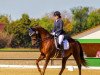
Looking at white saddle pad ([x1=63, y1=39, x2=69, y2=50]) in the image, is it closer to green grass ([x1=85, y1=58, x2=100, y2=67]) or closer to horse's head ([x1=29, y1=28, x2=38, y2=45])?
horse's head ([x1=29, y1=28, x2=38, y2=45])

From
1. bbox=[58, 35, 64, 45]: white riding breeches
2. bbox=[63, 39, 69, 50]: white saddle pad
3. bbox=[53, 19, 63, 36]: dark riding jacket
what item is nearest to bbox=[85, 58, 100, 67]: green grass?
bbox=[63, 39, 69, 50]: white saddle pad

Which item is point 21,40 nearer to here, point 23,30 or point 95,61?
point 23,30

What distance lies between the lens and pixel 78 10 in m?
89.0

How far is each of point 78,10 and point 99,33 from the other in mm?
61442

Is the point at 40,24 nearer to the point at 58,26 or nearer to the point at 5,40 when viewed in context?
the point at 5,40

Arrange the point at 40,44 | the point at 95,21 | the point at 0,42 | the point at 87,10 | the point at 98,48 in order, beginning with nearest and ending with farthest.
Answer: the point at 40,44 < the point at 98,48 < the point at 0,42 < the point at 95,21 < the point at 87,10

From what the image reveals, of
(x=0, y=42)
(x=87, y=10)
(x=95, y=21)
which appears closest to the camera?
(x=0, y=42)

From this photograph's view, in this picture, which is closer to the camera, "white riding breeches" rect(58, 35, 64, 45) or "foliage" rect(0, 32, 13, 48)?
"white riding breeches" rect(58, 35, 64, 45)

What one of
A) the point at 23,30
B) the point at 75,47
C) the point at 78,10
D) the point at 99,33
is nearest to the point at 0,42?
the point at 23,30

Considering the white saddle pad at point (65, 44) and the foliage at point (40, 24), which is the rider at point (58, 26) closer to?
the white saddle pad at point (65, 44)

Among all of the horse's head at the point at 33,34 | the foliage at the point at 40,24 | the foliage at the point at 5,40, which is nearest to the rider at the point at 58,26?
the horse's head at the point at 33,34

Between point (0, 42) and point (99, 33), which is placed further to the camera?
point (0, 42)

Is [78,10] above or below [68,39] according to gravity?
below

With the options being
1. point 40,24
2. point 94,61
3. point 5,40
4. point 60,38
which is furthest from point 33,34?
point 40,24
